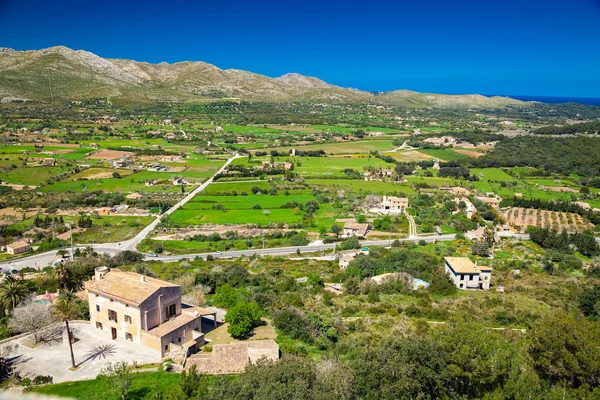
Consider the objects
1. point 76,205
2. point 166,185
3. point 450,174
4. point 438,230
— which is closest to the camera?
point 438,230

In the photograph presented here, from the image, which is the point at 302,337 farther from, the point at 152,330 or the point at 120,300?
the point at 120,300

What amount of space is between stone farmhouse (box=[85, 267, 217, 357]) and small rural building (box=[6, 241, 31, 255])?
75.2 ft

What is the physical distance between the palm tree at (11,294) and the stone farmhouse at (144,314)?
3.86m

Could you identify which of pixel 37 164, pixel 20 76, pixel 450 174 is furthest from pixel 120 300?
pixel 20 76

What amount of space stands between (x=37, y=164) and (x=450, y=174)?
7445 cm

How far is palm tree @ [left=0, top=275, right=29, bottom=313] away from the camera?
929 inches

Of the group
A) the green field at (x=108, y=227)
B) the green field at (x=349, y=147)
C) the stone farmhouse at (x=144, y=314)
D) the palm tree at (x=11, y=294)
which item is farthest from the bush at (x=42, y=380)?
the green field at (x=349, y=147)

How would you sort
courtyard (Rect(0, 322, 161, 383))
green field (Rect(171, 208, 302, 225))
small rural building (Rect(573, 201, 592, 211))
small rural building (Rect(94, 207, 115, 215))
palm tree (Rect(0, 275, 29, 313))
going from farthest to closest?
small rural building (Rect(573, 201, 592, 211))
small rural building (Rect(94, 207, 115, 215))
green field (Rect(171, 208, 302, 225))
palm tree (Rect(0, 275, 29, 313))
courtyard (Rect(0, 322, 161, 383))

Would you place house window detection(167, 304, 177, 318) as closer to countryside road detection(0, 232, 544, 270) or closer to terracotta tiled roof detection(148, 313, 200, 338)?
terracotta tiled roof detection(148, 313, 200, 338)

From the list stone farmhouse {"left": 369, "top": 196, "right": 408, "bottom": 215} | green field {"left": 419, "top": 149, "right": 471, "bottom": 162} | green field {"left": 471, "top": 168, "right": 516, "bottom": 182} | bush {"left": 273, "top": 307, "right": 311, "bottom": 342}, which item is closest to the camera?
bush {"left": 273, "top": 307, "right": 311, "bottom": 342}

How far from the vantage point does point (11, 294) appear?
2362 cm

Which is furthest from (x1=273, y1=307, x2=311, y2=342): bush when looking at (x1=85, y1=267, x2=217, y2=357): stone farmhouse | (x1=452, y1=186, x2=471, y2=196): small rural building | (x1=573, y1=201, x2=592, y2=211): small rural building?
(x1=573, y1=201, x2=592, y2=211): small rural building

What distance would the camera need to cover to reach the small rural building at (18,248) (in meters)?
41.1

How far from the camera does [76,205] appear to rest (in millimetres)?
56469
